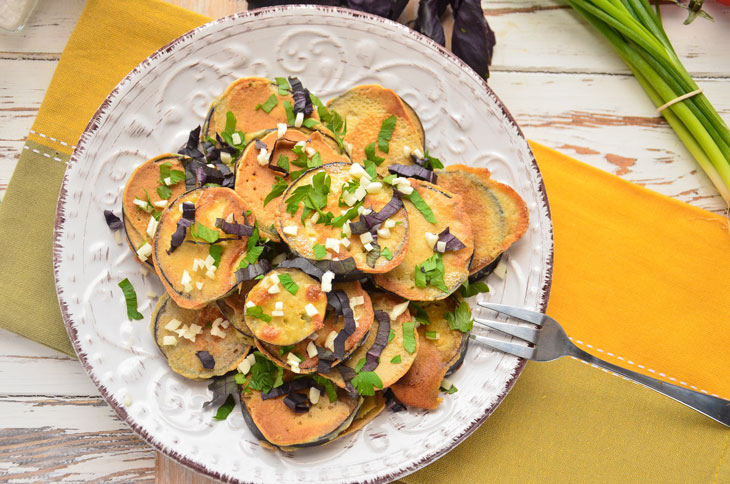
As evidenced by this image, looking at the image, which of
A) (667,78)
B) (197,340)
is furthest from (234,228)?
(667,78)

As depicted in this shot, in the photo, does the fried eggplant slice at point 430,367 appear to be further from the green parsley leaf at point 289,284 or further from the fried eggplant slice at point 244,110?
the fried eggplant slice at point 244,110

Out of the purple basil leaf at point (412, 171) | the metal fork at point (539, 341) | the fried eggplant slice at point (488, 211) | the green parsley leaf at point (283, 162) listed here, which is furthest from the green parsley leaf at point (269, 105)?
the metal fork at point (539, 341)

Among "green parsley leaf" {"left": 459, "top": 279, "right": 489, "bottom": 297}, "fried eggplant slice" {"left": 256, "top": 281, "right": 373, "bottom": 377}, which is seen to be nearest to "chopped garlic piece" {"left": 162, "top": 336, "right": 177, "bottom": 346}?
"fried eggplant slice" {"left": 256, "top": 281, "right": 373, "bottom": 377}

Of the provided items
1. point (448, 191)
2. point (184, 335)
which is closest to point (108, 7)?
point (184, 335)

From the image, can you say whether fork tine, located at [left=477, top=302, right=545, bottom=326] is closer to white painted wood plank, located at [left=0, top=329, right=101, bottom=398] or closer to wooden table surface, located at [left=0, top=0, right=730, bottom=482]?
wooden table surface, located at [left=0, top=0, right=730, bottom=482]

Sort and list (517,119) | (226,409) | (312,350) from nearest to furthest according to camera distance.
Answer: (312,350) < (226,409) < (517,119)

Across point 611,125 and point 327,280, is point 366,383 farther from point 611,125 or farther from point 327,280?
point 611,125
